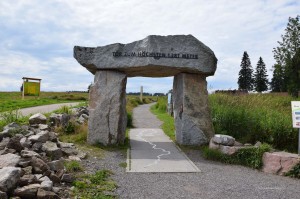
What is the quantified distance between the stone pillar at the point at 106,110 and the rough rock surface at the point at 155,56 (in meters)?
0.40

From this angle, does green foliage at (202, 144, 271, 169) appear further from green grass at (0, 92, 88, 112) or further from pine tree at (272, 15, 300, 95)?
pine tree at (272, 15, 300, 95)

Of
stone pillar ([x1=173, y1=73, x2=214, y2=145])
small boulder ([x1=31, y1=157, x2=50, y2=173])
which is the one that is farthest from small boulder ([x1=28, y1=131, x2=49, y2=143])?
stone pillar ([x1=173, y1=73, x2=214, y2=145])

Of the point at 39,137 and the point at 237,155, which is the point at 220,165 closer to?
the point at 237,155

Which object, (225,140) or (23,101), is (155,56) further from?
(23,101)

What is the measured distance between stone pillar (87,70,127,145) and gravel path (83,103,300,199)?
1835mm

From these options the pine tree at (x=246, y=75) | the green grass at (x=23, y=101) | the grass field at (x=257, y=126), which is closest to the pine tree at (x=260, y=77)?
the pine tree at (x=246, y=75)

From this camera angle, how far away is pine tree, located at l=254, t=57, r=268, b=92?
175 ft

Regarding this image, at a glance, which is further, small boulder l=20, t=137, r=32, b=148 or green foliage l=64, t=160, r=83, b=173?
small boulder l=20, t=137, r=32, b=148

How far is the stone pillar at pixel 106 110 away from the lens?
10016 mm

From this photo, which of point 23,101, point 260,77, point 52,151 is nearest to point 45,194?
point 52,151

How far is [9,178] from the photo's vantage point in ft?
16.3

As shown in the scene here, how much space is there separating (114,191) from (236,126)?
248 inches

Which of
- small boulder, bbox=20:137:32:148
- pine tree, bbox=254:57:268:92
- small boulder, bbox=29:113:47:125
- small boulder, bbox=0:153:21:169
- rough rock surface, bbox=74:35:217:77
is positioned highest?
pine tree, bbox=254:57:268:92

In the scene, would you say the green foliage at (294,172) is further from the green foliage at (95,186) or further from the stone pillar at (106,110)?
the stone pillar at (106,110)
